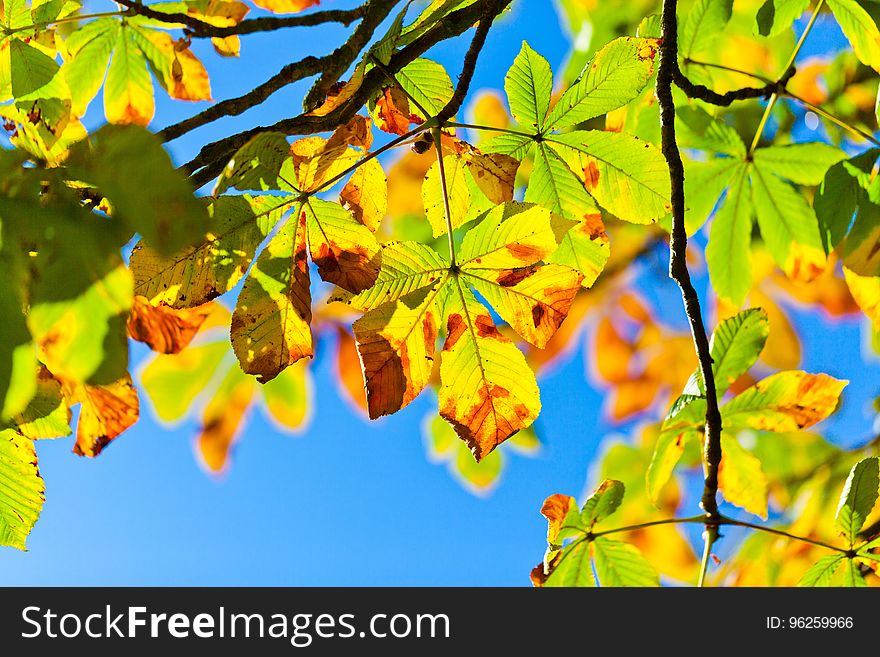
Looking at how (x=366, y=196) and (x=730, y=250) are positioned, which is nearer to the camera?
(x=366, y=196)

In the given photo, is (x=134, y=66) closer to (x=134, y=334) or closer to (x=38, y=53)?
(x=38, y=53)

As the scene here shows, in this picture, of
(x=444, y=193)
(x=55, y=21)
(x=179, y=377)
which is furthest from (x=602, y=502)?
(x=179, y=377)

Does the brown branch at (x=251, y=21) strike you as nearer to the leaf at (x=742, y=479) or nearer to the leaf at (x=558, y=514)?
the leaf at (x=558, y=514)

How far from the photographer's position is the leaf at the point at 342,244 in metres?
0.63

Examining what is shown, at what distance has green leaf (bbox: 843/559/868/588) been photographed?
79cm

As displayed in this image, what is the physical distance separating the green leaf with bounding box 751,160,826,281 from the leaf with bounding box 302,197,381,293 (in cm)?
60

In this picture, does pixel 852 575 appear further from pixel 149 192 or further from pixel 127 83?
pixel 127 83

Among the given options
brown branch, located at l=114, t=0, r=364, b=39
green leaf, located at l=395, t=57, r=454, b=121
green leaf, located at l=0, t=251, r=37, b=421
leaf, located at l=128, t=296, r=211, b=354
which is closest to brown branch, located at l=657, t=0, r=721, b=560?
green leaf, located at l=395, t=57, r=454, b=121

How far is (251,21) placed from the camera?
0.72m

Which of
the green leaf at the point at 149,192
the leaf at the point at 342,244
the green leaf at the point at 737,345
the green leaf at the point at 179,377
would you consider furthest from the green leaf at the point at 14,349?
the green leaf at the point at 179,377

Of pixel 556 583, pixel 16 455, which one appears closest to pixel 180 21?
pixel 16 455

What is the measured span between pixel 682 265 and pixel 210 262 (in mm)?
460

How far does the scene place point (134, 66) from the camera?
3.14 ft

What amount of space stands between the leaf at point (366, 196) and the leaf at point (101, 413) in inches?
9.7
